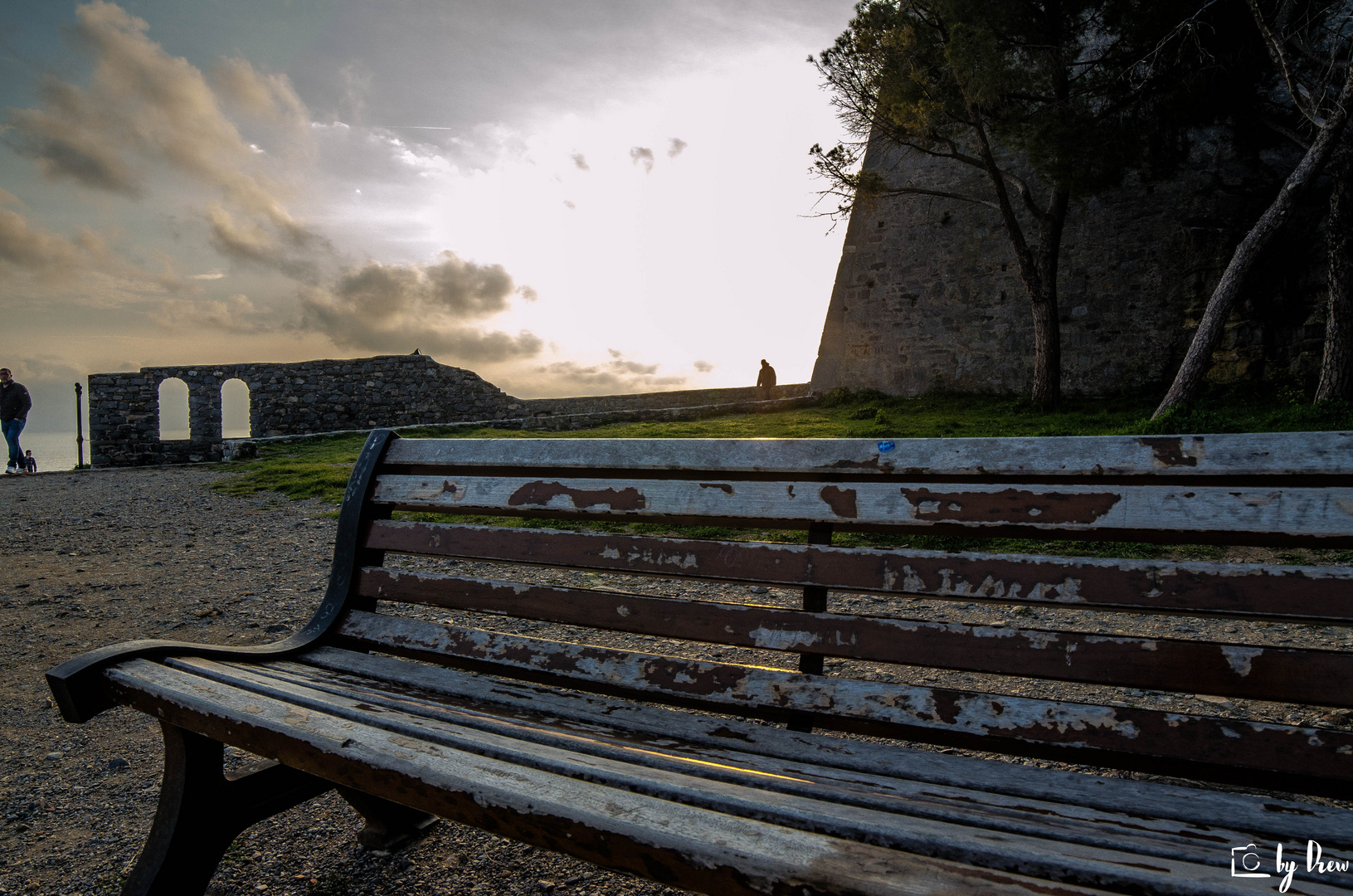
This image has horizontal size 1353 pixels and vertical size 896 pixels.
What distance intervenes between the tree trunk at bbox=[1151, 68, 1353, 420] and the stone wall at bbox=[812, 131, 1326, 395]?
12.7 feet

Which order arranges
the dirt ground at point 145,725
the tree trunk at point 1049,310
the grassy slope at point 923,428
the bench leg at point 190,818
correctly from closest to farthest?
the bench leg at point 190,818, the dirt ground at point 145,725, the grassy slope at point 923,428, the tree trunk at point 1049,310

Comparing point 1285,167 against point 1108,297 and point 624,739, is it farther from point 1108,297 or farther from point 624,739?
point 624,739

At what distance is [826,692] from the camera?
1389 mm

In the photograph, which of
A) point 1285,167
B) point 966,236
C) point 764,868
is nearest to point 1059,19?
point 966,236

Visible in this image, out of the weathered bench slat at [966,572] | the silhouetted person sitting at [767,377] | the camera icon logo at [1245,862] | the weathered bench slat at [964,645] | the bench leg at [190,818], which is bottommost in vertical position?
the bench leg at [190,818]

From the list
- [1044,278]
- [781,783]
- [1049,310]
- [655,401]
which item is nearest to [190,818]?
[781,783]

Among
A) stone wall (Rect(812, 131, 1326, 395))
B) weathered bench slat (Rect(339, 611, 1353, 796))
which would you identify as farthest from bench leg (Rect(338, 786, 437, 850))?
stone wall (Rect(812, 131, 1326, 395))

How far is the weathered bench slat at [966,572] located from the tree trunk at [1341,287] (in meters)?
10.4

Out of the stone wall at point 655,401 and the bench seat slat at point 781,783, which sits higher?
the stone wall at point 655,401

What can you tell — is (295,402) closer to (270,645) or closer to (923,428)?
(923,428)

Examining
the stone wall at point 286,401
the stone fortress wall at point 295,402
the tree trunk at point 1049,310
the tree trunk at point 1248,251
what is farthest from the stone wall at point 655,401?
the tree trunk at point 1248,251

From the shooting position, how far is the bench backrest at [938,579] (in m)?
1.14

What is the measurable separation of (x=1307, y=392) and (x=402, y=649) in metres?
13.5

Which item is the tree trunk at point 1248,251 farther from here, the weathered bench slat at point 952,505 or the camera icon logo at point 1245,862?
the camera icon logo at point 1245,862
